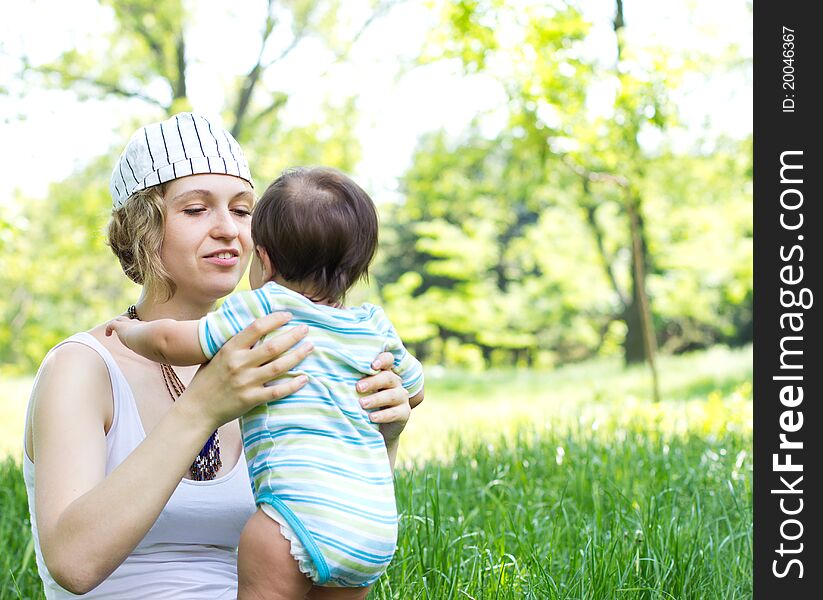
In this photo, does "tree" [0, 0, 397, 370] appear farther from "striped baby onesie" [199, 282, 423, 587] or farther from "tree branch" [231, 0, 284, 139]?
"striped baby onesie" [199, 282, 423, 587]

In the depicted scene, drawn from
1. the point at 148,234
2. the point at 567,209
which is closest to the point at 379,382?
the point at 148,234

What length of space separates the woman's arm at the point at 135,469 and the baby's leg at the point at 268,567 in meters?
0.17

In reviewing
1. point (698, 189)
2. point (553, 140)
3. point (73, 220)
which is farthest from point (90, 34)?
point (698, 189)

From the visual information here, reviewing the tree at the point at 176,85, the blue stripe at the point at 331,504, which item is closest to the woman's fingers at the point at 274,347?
the blue stripe at the point at 331,504

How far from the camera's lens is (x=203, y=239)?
1.97 metres

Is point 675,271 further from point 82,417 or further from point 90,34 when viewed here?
point 82,417

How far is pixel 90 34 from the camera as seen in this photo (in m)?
13.6

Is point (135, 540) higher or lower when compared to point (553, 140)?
lower

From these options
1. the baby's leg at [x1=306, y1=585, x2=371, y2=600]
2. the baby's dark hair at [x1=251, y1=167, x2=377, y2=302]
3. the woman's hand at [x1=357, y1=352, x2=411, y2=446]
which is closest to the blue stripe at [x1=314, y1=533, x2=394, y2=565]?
the baby's leg at [x1=306, y1=585, x2=371, y2=600]

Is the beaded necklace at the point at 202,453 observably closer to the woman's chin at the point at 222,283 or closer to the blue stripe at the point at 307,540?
the woman's chin at the point at 222,283

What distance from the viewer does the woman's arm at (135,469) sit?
1.51 meters

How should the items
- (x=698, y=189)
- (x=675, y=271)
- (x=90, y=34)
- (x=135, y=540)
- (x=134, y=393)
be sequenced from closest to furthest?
(x=135, y=540) < (x=134, y=393) < (x=90, y=34) < (x=698, y=189) < (x=675, y=271)

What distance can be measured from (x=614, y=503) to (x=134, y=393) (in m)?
1.90

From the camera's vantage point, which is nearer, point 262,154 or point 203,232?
point 203,232
